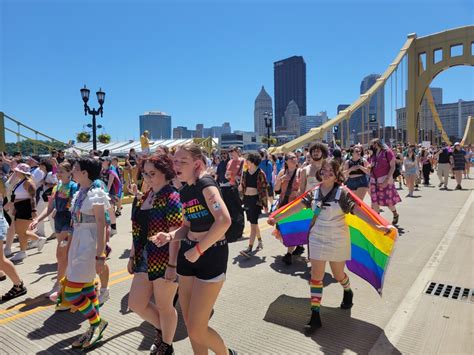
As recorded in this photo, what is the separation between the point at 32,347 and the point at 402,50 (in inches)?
2115

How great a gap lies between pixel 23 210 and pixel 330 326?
17.7 ft

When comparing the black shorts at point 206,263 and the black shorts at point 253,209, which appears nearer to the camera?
the black shorts at point 206,263

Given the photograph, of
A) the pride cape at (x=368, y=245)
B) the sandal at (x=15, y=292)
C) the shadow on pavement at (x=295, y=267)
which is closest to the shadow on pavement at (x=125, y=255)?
the sandal at (x=15, y=292)

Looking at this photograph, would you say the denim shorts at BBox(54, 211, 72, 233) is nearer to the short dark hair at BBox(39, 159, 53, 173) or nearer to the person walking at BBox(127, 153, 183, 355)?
the person walking at BBox(127, 153, 183, 355)

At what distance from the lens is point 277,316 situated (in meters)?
4.09

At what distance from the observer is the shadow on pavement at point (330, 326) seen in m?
3.44

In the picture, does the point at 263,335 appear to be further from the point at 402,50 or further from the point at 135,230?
the point at 402,50

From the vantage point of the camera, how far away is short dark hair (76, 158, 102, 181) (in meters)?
3.70

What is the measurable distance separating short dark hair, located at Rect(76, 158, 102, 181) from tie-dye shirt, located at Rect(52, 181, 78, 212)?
104cm

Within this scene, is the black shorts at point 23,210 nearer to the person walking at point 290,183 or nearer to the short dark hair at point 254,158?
the short dark hair at point 254,158

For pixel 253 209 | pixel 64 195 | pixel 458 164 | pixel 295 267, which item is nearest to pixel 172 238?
pixel 64 195

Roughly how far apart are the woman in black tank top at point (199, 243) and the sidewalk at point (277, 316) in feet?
2.82

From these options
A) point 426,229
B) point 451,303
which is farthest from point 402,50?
point 451,303

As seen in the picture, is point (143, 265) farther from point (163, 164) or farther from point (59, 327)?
point (59, 327)
